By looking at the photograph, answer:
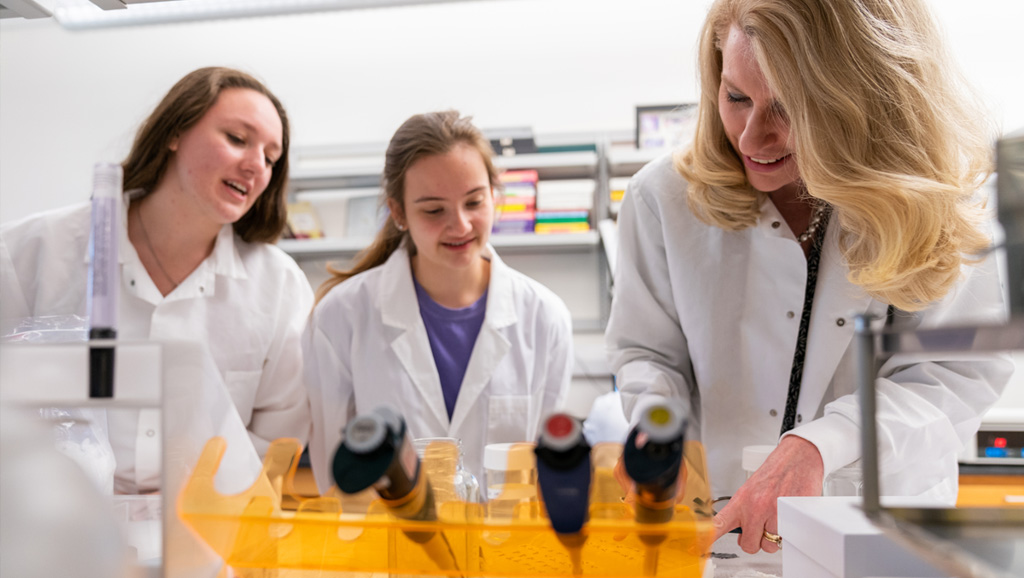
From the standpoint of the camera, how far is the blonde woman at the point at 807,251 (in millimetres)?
1037

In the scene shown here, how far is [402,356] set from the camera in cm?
186

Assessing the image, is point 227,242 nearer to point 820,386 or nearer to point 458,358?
point 458,358

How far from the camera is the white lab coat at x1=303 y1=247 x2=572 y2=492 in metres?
1.81

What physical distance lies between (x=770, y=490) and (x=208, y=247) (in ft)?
4.53

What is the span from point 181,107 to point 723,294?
1263 mm

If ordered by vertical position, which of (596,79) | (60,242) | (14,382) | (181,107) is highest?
(596,79)

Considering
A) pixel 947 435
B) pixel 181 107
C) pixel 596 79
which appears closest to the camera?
pixel 947 435

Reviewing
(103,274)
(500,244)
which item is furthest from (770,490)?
(500,244)

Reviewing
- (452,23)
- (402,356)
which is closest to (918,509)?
(402,356)

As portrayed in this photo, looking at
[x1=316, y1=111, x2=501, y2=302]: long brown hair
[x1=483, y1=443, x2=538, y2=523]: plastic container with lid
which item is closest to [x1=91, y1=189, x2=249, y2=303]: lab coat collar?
[x1=316, y1=111, x2=501, y2=302]: long brown hair

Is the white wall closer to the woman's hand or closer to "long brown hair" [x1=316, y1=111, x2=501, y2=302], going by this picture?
"long brown hair" [x1=316, y1=111, x2=501, y2=302]

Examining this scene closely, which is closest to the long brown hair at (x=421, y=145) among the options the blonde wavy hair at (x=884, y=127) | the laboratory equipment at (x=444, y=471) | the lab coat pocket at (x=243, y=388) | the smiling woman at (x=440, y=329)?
the smiling woman at (x=440, y=329)

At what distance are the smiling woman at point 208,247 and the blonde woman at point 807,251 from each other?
834mm

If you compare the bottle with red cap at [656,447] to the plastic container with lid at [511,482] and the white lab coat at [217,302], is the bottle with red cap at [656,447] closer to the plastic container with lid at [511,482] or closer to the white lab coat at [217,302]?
the plastic container with lid at [511,482]
